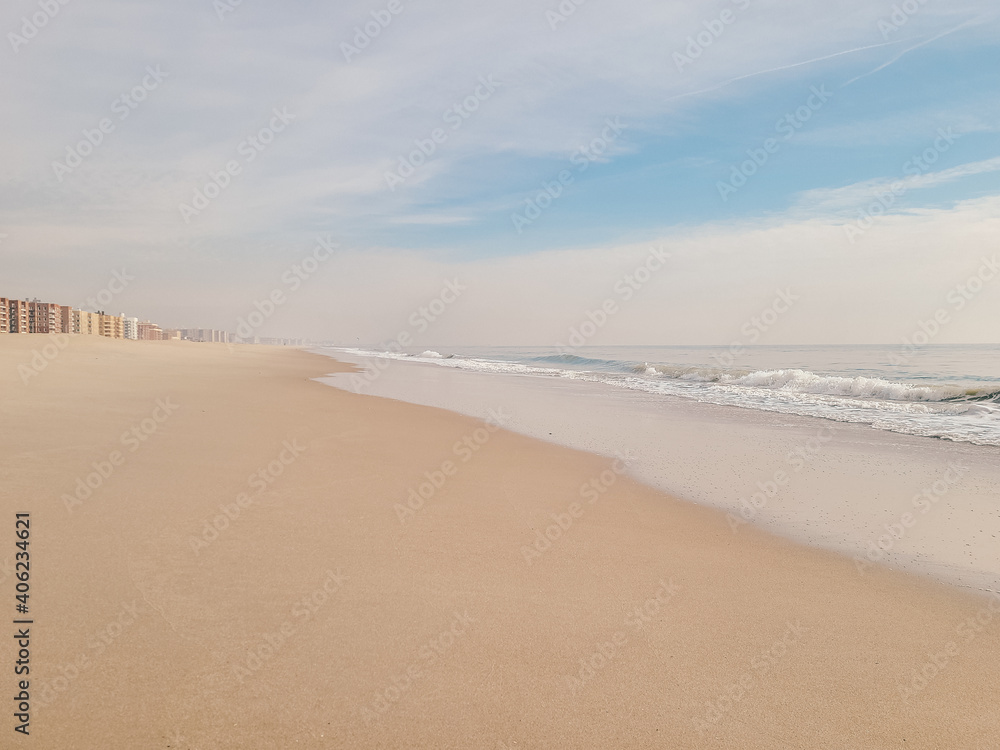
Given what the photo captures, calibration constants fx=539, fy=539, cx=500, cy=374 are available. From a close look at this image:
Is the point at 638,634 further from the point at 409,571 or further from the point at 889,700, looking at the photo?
the point at 409,571

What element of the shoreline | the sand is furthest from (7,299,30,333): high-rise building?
the sand

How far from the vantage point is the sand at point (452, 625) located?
225 centimetres

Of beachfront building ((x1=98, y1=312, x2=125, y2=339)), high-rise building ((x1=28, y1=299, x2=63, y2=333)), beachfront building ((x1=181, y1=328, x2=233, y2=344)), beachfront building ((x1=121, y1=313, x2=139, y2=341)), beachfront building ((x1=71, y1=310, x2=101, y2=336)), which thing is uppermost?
high-rise building ((x1=28, y1=299, x2=63, y2=333))

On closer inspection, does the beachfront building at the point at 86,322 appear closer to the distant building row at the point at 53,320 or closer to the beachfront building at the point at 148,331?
the distant building row at the point at 53,320

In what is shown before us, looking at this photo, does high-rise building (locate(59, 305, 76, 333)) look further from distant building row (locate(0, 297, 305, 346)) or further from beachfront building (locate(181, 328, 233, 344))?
beachfront building (locate(181, 328, 233, 344))

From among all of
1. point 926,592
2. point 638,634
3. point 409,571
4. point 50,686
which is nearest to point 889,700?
point 638,634

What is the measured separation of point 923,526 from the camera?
496 cm

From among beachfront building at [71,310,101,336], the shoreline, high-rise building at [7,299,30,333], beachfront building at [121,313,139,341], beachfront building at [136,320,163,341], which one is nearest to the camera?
the shoreline

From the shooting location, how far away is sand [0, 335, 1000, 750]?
225 centimetres

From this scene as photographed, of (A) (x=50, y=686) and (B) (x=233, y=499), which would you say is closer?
(A) (x=50, y=686)

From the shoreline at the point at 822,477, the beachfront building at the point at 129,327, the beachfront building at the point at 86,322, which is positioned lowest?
the beachfront building at the point at 129,327

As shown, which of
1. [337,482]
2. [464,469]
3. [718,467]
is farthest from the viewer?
[718,467]

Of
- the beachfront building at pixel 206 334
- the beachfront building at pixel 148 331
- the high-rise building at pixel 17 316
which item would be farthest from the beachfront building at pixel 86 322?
the beachfront building at pixel 206 334

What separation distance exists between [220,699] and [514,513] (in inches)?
121
